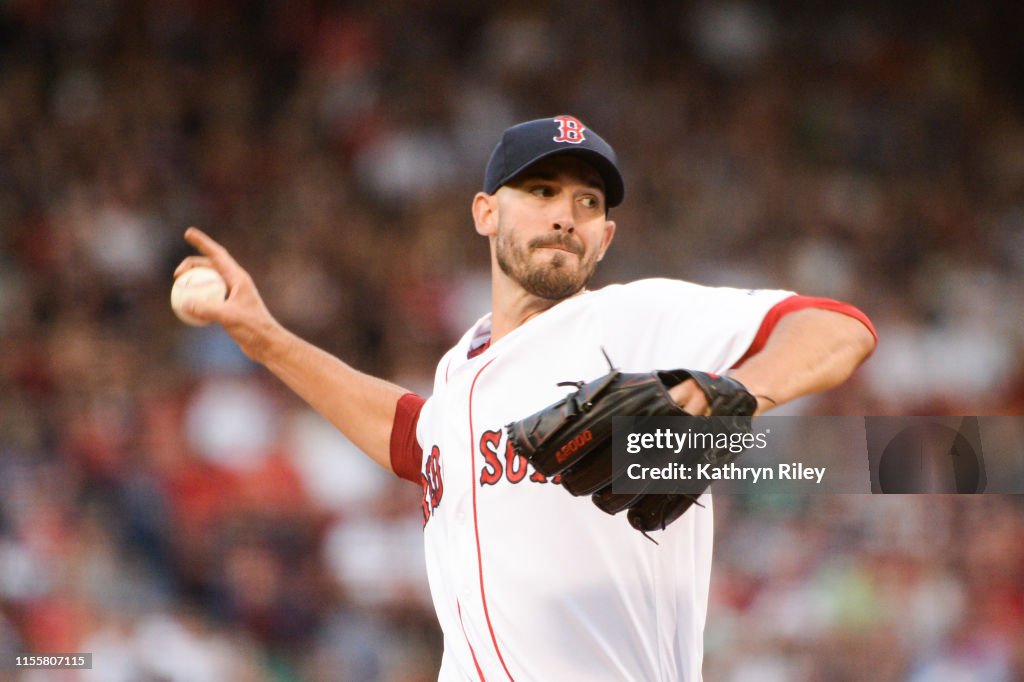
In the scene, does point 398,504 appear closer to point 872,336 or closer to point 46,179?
point 46,179

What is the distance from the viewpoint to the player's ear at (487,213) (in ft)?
7.70

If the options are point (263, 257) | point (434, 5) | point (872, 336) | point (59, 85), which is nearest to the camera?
point (872, 336)

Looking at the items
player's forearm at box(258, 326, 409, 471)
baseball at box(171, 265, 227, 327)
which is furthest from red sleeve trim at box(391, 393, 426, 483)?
baseball at box(171, 265, 227, 327)

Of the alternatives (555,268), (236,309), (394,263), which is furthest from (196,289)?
(394,263)

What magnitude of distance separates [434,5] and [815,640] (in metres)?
4.04

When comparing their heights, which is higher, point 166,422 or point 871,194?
point 871,194

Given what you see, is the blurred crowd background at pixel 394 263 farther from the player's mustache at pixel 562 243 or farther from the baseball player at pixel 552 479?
the player's mustache at pixel 562 243

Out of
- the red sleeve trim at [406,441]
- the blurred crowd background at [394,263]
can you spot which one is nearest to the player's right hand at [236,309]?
the red sleeve trim at [406,441]

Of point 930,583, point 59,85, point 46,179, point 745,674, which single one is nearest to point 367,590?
point 745,674

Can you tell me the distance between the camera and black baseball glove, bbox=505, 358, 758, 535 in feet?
4.70

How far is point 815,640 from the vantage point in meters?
4.56

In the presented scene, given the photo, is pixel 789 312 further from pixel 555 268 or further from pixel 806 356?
pixel 555 268

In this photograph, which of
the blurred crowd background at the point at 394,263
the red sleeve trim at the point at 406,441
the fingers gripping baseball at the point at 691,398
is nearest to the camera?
the fingers gripping baseball at the point at 691,398

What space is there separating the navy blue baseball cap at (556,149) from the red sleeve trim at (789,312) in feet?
2.01
